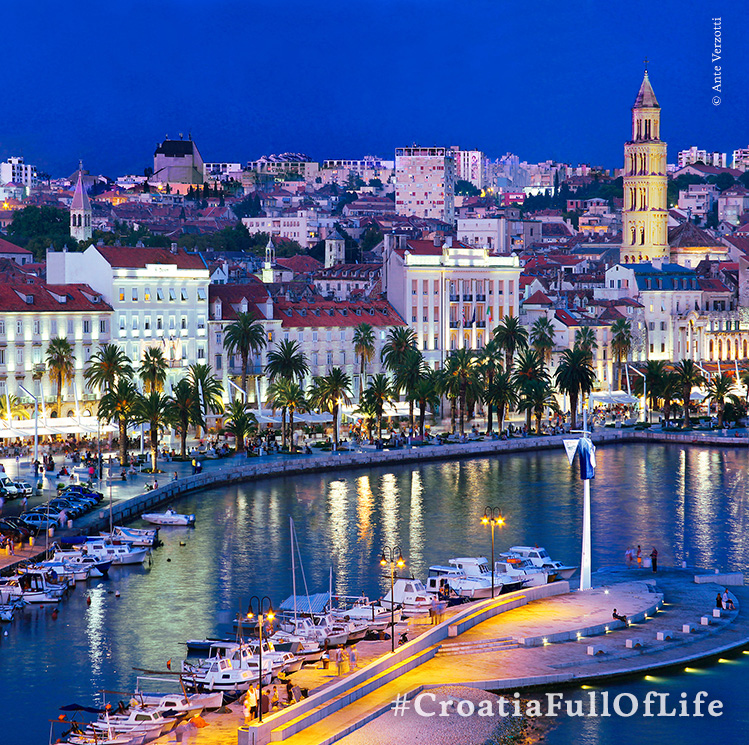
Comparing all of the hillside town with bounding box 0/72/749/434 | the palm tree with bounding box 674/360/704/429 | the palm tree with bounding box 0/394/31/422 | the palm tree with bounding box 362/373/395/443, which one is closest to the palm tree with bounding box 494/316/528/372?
the hillside town with bounding box 0/72/749/434

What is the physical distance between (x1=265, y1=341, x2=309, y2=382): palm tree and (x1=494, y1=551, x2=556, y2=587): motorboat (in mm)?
44715

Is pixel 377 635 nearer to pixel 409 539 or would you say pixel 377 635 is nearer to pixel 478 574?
pixel 478 574

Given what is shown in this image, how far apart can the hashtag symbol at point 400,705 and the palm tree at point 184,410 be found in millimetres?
50268

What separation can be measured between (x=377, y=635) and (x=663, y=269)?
10791cm

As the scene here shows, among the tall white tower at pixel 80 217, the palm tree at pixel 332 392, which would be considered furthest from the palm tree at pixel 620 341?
the tall white tower at pixel 80 217

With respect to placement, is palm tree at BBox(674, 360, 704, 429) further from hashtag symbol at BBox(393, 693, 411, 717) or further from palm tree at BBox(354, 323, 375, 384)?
hashtag symbol at BBox(393, 693, 411, 717)

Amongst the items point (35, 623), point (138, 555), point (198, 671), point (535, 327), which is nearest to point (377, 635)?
point (198, 671)

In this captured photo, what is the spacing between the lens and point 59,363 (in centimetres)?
9525

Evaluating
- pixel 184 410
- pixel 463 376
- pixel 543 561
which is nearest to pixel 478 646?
pixel 543 561

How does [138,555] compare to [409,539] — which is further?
[409,539]

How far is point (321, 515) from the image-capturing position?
76875 mm

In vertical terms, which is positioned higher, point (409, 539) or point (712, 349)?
point (712, 349)

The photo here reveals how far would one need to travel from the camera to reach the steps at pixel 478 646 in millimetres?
46594

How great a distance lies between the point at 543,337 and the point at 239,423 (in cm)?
3799
